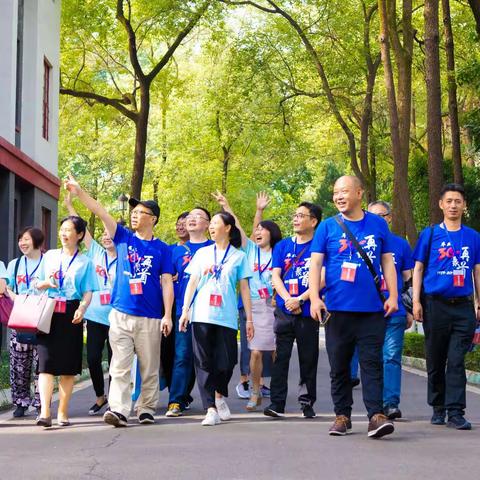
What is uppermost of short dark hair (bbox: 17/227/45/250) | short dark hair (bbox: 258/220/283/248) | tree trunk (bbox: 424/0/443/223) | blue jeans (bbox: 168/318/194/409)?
tree trunk (bbox: 424/0/443/223)

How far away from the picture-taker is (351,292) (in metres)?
8.61

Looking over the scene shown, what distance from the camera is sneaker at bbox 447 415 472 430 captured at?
916 cm

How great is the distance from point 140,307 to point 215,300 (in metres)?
0.68

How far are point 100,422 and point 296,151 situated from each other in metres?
29.7

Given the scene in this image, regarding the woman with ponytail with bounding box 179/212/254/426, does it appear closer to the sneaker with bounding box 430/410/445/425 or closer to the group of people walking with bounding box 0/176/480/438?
the group of people walking with bounding box 0/176/480/438

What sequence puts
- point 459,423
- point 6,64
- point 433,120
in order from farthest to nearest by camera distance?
point 433,120 → point 6,64 → point 459,423

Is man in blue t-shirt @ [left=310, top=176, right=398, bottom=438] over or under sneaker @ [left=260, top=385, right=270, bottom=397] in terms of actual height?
over

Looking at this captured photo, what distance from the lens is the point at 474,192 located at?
35969 millimetres

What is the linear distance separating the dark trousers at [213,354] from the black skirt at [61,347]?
3.41 feet

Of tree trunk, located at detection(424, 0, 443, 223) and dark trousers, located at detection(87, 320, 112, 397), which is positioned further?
tree trunk, located at detection(424, 0, 443, 223)

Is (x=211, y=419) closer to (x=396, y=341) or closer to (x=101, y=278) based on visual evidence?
(x=396, y=341)

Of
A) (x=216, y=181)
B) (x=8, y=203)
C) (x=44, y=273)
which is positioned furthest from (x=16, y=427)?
(x=216, y=181)

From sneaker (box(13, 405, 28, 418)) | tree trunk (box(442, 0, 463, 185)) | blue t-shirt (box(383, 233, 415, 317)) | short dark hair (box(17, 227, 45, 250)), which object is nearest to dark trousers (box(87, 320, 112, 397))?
sneaker (box(13, 405, 28, 418))

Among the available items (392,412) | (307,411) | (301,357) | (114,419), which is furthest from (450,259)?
(114,419)
